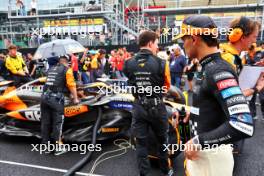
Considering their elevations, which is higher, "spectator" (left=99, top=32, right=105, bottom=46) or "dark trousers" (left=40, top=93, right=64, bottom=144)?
"spectator" (left=99, top=32, right=105, bottom=46)

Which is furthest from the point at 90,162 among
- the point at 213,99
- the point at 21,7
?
the point at 21,7

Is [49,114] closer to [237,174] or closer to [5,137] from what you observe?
[5,137]

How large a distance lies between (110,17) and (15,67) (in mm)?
12968

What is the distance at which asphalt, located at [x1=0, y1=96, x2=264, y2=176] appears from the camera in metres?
4.07

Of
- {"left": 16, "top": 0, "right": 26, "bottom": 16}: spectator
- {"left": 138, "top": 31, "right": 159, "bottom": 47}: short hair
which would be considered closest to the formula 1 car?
{"left": 138, "top": 31, "right": 159, "bottom": 47}: short hair

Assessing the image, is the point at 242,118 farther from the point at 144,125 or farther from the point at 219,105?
the point at 144,125

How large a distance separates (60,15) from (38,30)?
2.05m

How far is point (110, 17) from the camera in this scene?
65.0 ft

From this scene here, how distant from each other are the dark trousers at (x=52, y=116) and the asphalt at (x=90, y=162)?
36 cm

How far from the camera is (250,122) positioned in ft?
4.76

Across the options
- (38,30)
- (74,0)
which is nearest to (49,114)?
(38,30)

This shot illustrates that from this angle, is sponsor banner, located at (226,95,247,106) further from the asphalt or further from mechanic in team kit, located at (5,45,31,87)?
mechanic in team kit, located at (5,45,31,87)

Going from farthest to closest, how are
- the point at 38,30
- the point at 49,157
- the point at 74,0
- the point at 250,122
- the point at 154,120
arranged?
the point at 74,0, the point at 38,30, the point at 49,157, the point at 154,120, the point at 250,122

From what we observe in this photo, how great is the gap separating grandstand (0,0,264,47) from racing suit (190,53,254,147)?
1671 centimetres
